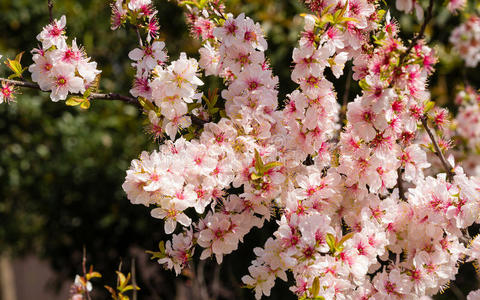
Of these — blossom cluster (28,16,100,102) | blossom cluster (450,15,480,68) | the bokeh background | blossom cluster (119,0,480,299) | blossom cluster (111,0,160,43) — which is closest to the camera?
blossom cluster (119,0,480,299)

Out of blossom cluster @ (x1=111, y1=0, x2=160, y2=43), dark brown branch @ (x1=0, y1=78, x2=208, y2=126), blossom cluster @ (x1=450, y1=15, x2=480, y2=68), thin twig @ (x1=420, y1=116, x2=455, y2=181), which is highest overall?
blossom cluster @ (x1=450, y1=15, x2=480, y2=68)

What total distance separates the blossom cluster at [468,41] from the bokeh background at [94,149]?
0.32 metres

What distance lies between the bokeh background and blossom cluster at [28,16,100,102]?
71.2 inches

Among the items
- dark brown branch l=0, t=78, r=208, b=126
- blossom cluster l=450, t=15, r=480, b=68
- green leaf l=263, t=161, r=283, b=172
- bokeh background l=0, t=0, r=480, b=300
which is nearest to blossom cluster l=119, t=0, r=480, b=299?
green leaf l=263, t=161, r=283, b=172

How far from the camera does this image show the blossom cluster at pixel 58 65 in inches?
53.6

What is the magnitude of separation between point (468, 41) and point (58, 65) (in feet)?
7.90

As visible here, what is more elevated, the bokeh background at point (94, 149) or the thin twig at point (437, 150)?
the bokeh background at point (94, 149)

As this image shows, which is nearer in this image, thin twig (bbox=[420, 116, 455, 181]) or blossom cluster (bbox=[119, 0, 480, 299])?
blossom cluster (bbox=[119, 0, 480, 299])

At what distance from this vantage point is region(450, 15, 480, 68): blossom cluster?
2.88 meters

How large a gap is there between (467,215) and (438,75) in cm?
243

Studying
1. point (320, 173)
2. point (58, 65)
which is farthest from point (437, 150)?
point (58, 65)

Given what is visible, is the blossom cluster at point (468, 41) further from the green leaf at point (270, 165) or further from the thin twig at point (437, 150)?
the green leaf at point (270, 165)

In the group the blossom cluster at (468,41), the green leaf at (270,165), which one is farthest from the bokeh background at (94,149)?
the green leaf at (270,165)

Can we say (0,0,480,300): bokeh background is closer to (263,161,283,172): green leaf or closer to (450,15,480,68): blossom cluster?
(450,15,480,68): blossom cluster
